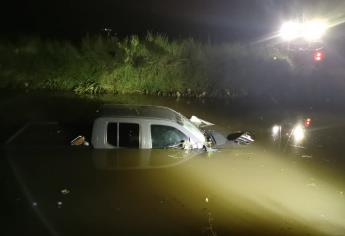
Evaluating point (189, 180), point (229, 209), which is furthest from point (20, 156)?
point (229, 209)

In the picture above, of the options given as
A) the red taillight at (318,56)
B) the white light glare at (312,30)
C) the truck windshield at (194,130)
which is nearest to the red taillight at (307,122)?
the truck windshield at (194,130)

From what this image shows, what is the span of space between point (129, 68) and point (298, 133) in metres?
7.96

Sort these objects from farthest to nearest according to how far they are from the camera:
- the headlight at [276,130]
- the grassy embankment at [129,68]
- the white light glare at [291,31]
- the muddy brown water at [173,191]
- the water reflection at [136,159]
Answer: the white light glare at [291,31] < the grassy embankment at [129,68] < the headlight at [276,130] < the water reflection at [136,159] < the muddy brown water at [173,191]

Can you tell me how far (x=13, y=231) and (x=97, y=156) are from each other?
2.93m

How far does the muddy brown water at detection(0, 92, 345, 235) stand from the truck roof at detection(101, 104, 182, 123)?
41 centimetres

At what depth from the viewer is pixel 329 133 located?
46.4 feet

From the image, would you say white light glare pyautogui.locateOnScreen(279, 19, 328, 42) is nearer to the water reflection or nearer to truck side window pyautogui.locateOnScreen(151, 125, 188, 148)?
truck side window pyautogui.locateOnScreen(151, 125, 188, 148)

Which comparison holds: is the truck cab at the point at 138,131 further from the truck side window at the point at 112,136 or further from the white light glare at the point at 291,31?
the white light glare at the point at 291,31

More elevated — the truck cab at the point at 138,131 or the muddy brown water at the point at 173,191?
the truck cab at the point at 138,131

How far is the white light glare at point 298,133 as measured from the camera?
13143 mm

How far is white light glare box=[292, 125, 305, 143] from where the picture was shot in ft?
43.1

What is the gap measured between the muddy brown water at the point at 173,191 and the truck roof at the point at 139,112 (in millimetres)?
408

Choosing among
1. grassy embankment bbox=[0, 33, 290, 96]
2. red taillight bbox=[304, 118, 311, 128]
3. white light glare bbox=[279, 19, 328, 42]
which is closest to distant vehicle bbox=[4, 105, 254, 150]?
red taillight bbox=[304, 118, 311, 128]

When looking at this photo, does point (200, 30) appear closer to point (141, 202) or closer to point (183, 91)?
point (183, 91)
